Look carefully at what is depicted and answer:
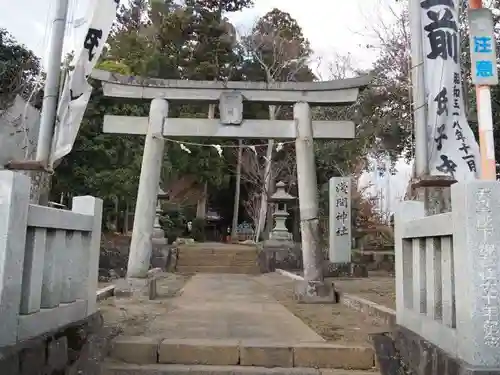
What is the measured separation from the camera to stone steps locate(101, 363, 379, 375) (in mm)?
4121

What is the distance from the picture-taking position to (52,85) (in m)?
5.84

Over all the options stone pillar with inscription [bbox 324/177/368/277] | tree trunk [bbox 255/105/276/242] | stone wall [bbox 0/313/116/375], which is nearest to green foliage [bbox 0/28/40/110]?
stone pillar with inscription [bbox 324/177/368/277]

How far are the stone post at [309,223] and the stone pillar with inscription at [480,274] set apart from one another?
5.75 metres

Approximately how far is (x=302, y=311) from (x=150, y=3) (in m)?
26.1

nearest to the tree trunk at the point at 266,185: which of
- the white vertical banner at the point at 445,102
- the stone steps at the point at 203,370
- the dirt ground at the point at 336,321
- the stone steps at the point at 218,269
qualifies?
the stone steps at the point at 218,269

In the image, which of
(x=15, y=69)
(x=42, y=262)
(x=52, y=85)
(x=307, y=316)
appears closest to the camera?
(x=42, y=262)

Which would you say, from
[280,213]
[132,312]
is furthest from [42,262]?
[280,213]

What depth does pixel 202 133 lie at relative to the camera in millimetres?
9172

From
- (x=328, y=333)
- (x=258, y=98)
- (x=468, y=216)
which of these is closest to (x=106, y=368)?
(x=328, y=333)

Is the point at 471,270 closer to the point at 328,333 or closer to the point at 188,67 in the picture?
Result: the point at 328,333

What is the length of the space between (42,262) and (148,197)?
17.5ft

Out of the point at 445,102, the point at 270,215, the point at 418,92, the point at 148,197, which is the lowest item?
the point at 148,197

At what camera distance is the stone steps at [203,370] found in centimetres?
412

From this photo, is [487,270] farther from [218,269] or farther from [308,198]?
[218,269]
